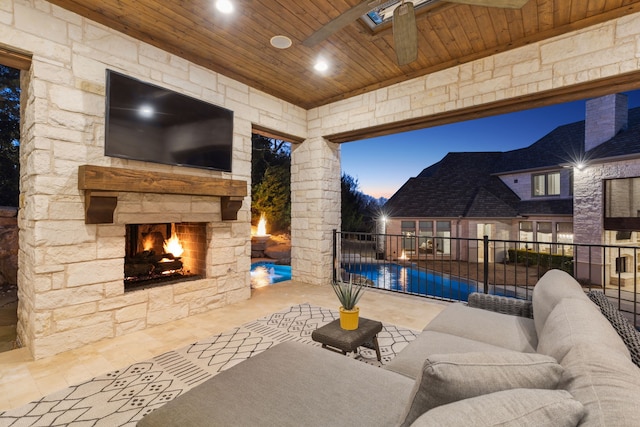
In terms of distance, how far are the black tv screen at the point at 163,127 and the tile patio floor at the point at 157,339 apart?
5.70 ft

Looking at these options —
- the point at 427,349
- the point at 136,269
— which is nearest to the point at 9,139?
the point at 136,269

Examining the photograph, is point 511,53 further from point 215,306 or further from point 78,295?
point 78,295

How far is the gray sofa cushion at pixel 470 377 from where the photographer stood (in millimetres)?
723

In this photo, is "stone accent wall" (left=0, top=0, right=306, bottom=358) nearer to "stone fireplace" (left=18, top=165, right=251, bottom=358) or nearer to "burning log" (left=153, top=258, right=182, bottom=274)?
"stone fireplace" (left=18, top=165, right=251, bottom=358)

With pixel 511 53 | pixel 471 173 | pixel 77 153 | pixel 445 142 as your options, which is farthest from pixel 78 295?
pixel 445 142

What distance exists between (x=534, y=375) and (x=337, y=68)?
11.9 feet

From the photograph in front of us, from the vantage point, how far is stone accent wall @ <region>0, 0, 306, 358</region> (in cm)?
232

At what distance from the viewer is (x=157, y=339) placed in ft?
8.68

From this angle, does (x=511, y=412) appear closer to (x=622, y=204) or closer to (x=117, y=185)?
(x=117, y=185)

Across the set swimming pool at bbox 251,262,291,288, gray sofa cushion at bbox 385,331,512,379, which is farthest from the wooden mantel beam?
swimming pool at bbox 251,262,291,288

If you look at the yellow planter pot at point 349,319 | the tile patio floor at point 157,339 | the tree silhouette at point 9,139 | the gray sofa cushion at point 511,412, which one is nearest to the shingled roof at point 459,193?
the tile patio floor at point 157,339

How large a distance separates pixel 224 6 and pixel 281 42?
68cm

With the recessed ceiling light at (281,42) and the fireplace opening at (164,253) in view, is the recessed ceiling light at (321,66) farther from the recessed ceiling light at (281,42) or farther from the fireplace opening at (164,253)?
the fireplace opening at (164,253)

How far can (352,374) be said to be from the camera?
1.30 metres
